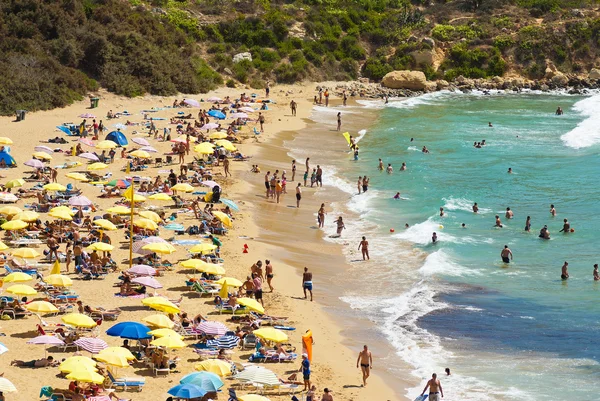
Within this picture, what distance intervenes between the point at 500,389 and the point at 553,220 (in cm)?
1613

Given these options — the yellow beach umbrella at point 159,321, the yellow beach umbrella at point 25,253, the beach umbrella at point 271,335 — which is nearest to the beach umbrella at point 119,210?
the yellow beach umbrella at point 25,253

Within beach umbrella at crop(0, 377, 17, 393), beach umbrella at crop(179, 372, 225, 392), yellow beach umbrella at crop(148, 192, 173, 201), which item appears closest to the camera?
beach umbrella at crop(0, 377, 17, 393)

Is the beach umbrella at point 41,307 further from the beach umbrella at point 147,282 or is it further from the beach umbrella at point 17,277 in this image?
the beach umbrella at point 147,282

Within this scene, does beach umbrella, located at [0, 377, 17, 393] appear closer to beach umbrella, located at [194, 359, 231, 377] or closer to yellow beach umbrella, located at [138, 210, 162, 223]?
beach umbrella, located at [194, 359, 231, 377]

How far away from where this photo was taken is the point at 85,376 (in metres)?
16.3

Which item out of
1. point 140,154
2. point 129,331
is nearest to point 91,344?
point 129,331

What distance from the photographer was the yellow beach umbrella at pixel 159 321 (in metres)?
19.5

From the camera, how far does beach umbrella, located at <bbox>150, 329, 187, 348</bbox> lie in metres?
18.5

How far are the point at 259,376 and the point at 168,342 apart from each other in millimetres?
2202

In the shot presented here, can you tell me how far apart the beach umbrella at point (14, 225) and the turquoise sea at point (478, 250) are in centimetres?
967

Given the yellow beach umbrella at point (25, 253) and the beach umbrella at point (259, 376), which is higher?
the yellow beach umbrella at point (25, 253)

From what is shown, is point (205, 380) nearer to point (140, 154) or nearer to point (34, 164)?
point (34, 164)

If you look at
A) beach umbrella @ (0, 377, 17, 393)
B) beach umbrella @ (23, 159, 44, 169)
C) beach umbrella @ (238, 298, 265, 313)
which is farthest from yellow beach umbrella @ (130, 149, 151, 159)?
beach umbrella @ (0, 377, 17, 393)

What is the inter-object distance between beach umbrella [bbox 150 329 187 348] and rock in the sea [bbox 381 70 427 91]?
54770 millimetres
